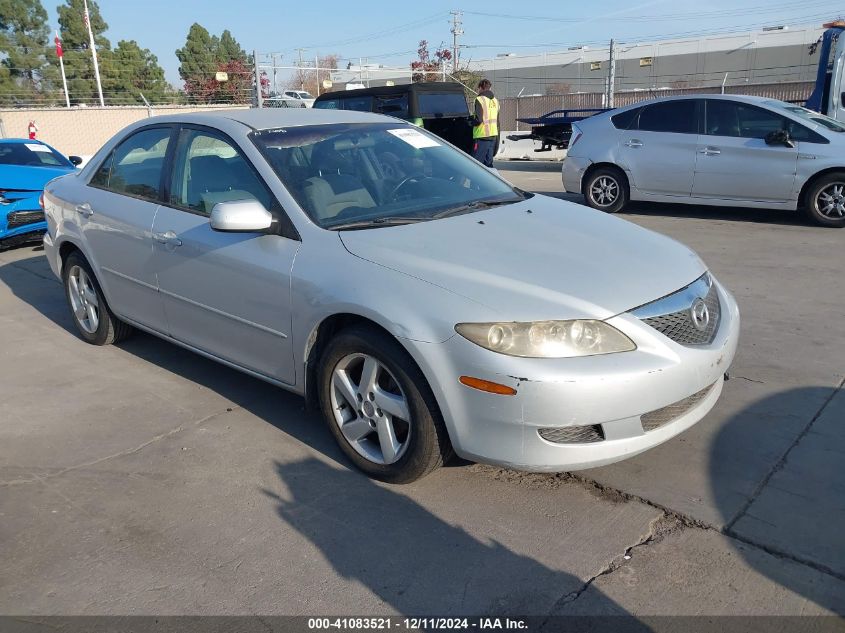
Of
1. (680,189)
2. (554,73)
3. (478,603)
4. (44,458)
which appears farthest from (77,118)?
(554,73)

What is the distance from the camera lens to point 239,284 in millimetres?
3701

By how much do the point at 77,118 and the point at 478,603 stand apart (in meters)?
30.4

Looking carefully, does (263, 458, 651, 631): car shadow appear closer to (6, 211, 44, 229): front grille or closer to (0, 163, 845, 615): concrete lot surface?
(0, 163, 845, 615): concrete lot surface

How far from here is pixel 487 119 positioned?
11648mm

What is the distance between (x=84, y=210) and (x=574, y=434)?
3763 mm

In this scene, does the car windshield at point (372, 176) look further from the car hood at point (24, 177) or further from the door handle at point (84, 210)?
the car hood at point (24, 177)

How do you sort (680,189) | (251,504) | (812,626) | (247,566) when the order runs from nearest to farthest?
(812,626) < (247,566) < (251,504) < (680,189)

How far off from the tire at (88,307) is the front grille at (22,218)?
12.2ft

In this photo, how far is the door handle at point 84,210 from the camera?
191 inches

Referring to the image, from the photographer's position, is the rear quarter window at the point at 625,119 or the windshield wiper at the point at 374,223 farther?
the rear quarter window at the point at 625,119

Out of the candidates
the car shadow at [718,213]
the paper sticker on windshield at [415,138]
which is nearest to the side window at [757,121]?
the car shadow at [718,213]

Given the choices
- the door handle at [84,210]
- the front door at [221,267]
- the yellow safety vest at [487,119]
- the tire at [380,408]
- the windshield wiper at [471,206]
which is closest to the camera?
the tire at [380,408]

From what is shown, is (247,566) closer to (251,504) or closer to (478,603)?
(251,504)

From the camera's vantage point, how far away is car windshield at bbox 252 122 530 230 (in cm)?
365
